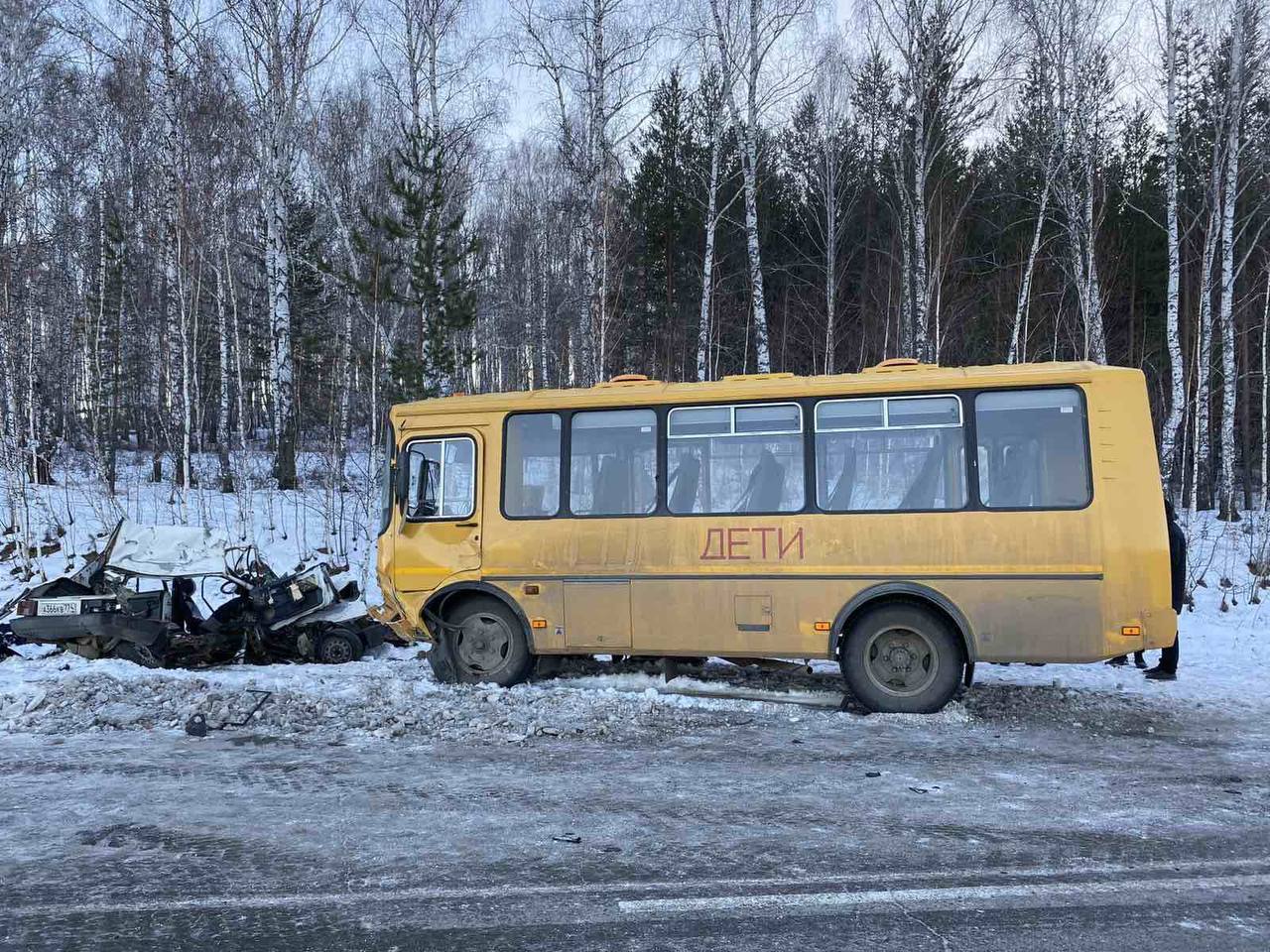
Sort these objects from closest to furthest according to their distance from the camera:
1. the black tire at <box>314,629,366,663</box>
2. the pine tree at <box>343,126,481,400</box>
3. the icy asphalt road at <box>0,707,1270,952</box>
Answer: the icy asphalt road at <box>0,707,1270,952</box> → the black tire at <box>314,629,366,663</box> → the pine tree at <box>343,126,481,400</box>

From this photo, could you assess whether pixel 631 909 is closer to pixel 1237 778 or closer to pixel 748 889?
pixel 748 889

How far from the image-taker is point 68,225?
28.6 metres

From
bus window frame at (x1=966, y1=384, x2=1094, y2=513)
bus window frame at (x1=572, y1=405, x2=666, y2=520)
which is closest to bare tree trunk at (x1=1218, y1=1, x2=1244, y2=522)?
bus window frame at (x1=966, y1=384, x2=1094, y2=513)

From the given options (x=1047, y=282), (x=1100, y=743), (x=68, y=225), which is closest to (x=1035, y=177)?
(x=1047, y=282)

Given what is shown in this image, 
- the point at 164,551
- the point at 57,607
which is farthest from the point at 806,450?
the point at 57,607

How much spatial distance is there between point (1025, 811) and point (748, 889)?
6.98ft

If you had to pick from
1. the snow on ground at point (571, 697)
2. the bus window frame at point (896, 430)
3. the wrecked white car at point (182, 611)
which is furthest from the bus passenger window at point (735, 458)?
the wrecked white car at point (182, 611)

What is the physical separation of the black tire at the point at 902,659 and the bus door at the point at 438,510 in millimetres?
3706

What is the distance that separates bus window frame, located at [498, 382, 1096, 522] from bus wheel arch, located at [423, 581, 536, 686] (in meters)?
0.87

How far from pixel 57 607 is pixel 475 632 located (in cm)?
476

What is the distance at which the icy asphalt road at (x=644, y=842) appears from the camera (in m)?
4.04

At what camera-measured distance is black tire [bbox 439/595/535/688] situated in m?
9.23

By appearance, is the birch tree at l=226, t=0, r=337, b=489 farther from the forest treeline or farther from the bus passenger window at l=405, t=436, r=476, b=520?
the bus passenger window at l=405, t=436, r=476, b=520

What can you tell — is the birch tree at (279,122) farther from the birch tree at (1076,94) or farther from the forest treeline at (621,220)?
the birch tree at (1076,94)
